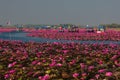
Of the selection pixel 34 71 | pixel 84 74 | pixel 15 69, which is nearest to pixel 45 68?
pixel 34 71

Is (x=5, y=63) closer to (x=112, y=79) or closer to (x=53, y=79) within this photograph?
(x=53, y=79)

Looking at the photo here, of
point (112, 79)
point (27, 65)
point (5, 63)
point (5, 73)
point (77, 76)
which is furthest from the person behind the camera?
point (5, 63)

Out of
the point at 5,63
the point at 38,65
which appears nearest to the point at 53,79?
the point at 38,65

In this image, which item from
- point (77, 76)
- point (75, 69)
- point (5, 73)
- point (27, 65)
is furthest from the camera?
point (27, 65)

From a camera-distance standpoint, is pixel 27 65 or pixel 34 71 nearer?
pixel 34 71

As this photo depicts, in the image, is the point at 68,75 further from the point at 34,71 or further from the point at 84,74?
the point at 34,71

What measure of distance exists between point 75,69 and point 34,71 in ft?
4.32

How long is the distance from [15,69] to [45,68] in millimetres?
1183

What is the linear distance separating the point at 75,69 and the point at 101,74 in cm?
154

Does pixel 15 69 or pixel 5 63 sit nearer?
pixel 15 69

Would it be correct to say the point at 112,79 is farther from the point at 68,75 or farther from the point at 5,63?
the point at 5,63

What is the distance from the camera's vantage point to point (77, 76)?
10281 mm

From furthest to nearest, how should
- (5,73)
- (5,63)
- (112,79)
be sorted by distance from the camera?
(5,63)
(5,73)
(112,79)

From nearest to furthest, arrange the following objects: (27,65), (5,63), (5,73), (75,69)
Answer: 1. (75,69)
2. (5,73)
3. (27,65)
4. (5,63)
